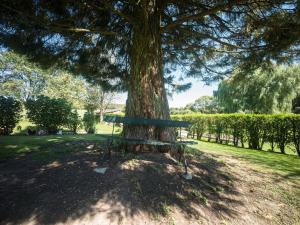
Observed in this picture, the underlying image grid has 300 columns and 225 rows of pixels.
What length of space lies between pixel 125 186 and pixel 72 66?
5413 millimetres

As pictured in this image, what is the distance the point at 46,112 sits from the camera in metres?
11.9

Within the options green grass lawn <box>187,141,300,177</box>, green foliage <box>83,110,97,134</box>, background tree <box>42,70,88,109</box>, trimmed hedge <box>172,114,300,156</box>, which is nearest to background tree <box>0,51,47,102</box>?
background tree <box>42,70,88,109</box>

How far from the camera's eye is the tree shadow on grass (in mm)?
3156

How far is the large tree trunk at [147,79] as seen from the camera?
5434mm

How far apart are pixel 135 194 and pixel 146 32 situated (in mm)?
3886

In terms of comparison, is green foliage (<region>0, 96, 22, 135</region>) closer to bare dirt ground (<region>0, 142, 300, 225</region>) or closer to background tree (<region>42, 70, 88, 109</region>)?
bare dirt ground (<region>0, 142, 300, 225</region>)

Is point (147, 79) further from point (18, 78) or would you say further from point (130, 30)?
point (18, 78)

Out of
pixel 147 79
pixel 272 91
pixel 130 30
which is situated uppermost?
pixel 272 91

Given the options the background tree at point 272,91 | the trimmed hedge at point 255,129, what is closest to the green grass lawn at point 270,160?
the trimmed hedge at point 255,129

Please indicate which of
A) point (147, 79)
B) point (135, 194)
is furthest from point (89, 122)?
point (135, 194)

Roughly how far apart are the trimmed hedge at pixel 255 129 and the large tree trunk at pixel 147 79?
736 cm

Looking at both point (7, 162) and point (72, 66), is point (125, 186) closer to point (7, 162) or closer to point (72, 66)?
point (7, 162)

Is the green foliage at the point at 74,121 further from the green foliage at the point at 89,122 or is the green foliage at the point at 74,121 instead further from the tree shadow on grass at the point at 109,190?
the tree shadow on grass at the point at 109,190

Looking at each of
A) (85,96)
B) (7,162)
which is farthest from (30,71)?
(7,162)
